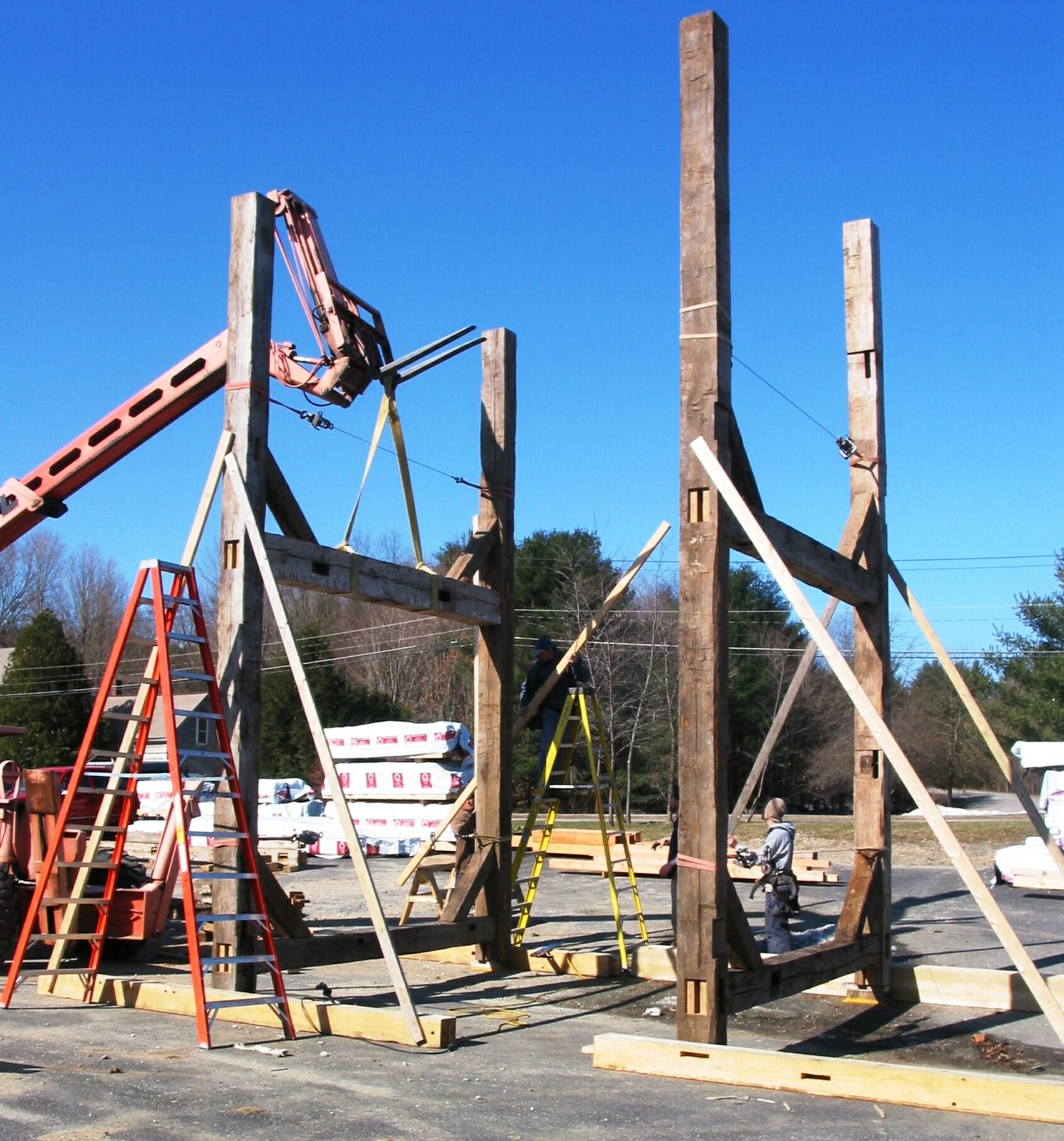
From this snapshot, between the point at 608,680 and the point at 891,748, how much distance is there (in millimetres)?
28392

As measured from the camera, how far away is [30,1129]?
486 centimetres

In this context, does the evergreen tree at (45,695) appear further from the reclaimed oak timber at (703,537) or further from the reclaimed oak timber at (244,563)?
the reclaimed oak timber at (703,537)

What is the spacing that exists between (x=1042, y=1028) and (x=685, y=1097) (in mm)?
3251

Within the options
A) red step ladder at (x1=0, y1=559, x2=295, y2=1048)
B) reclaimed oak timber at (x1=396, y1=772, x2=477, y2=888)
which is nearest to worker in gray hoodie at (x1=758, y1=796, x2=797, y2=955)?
reclaimed oak timber at (x1=396, y1=772, x2=477, y2=888)

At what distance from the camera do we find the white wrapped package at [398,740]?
21875 millimetres

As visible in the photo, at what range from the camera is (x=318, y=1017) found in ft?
22.5

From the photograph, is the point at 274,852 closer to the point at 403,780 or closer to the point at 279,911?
the point at 403,780

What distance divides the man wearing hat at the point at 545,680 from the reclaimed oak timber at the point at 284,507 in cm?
296

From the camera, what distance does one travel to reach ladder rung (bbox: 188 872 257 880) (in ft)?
21.7

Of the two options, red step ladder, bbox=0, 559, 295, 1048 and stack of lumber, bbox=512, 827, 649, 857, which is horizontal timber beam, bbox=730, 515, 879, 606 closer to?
red step ladder, bbox=0, 559, 295, 1048

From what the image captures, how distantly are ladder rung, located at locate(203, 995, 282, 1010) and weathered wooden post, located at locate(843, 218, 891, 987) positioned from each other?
12.8ft

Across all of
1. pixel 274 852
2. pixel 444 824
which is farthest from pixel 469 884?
pixel 274 852

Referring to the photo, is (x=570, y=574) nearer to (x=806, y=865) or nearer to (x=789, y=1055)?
(x=806, y=865)

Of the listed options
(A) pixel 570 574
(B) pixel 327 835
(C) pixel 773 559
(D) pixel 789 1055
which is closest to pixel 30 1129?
(D) pixel 789 1055
